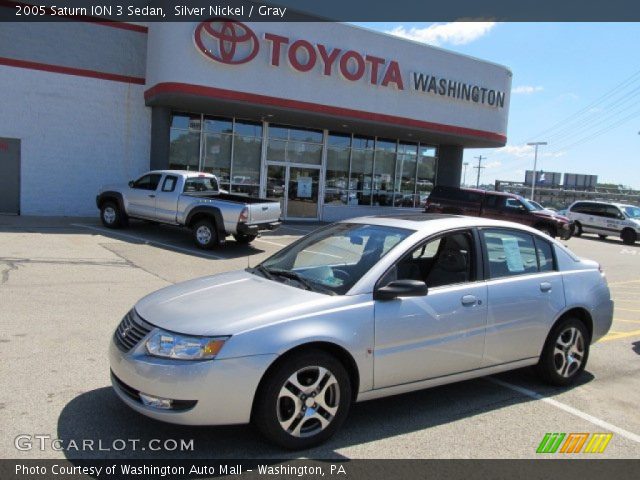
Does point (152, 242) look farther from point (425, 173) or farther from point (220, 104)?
point (425, 173)

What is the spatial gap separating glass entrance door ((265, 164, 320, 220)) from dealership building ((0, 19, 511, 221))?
0.04 metres

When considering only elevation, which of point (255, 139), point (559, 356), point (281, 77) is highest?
point (281, 77)

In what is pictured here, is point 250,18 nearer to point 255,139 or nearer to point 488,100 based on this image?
point 255,139

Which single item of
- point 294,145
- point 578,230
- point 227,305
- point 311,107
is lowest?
point 578,230

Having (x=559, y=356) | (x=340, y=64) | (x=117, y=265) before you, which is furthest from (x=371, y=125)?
(x=559, y=356)

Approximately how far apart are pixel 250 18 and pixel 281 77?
1.93 meters

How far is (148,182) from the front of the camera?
543 inches

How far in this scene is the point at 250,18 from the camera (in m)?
16.3

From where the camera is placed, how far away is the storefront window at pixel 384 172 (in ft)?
75.0

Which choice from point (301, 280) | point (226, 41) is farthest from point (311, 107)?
point (301, 280)

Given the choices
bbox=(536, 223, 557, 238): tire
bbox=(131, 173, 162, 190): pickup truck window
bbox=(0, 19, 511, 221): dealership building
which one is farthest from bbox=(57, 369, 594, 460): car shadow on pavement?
bbox=(536, 223, 557, 238): tire

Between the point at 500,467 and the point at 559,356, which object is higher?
the point at 559,356

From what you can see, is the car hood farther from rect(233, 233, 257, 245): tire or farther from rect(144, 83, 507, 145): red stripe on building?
rect(144, 83, 507, 145): red stripe on building

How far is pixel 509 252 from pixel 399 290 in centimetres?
157
